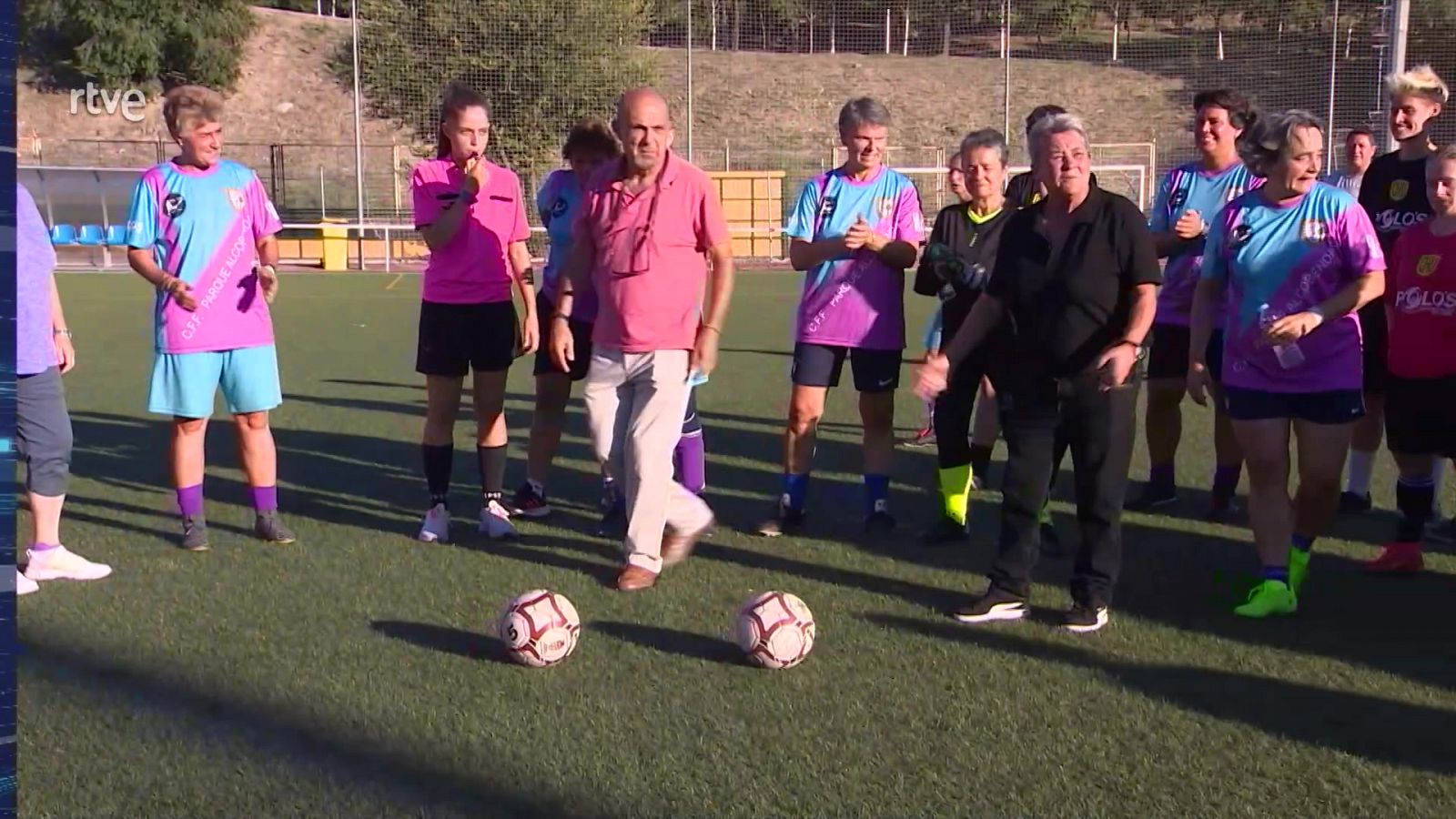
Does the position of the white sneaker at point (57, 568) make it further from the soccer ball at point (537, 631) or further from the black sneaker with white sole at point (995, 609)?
the black sneaker with white sole at point (995, 609)

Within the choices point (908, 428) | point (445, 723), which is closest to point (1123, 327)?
point (445, 723)

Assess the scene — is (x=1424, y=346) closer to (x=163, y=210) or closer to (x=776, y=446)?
(x=776, y=446)

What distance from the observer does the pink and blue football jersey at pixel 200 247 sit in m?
5.83

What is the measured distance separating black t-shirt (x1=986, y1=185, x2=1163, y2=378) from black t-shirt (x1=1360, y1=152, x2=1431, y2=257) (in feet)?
6.81

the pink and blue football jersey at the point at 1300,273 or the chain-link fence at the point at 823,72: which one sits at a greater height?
the chain-link fence at the point at 823,72

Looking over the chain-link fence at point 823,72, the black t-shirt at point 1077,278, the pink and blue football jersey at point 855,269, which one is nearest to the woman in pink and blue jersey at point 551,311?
the pink and blue football jersey at point 855,269

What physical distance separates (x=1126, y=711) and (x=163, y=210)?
4371 millimetres

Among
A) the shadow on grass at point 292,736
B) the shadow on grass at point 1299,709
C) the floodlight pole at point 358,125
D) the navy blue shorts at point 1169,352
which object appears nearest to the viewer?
the shadow on grass at point 292,736

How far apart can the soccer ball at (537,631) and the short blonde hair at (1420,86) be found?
450cm

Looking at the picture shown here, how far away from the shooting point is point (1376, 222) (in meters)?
6.34

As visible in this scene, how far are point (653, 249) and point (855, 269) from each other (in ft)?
4.03

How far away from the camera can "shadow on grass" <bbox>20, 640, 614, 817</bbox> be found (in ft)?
11.5

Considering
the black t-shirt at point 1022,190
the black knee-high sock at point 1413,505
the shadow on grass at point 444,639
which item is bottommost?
the shadow on grass at point 444,639

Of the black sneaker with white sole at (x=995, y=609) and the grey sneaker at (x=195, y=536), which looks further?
the grey sneaker at (x=195, y=536)
